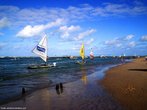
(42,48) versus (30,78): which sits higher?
(42,48)

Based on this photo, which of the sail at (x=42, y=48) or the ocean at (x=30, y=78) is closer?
the ocean at (x=30, y=78)

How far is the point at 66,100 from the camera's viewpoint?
57.0 feet

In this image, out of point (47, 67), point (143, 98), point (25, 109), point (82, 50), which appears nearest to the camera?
point (25, 109)

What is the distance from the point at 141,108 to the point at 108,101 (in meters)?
3.09

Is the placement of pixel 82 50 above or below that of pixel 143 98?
above

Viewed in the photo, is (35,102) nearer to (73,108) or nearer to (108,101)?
(73,108)

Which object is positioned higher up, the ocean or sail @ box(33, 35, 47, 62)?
sail @ box(33, 35, 47, 62)

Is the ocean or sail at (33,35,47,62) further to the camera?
sail at (33,35,47,62)

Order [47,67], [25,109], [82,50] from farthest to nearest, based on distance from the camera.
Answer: [82,50]
[47,67]
[25,109]

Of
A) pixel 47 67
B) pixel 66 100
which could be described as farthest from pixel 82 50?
pixel 66 100

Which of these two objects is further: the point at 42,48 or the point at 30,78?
the point at 42,48

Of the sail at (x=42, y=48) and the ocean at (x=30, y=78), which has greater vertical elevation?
the sail at (x=42, y=48)

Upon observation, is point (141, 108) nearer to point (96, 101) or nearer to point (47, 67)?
point (96, 101)

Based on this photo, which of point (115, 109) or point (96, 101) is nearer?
point (115, 109)
